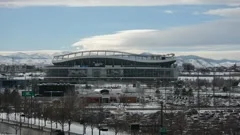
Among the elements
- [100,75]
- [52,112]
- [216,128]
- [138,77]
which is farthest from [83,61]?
[216,128]

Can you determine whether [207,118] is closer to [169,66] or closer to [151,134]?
[151,134]

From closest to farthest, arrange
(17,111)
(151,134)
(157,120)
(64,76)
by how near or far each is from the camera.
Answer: (151,134)
(157,120)
(17,111)
(64,76)

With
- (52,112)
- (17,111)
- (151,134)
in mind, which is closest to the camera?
(151,134)

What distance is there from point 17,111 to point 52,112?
12.4 m

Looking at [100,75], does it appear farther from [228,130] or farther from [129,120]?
[228,130]

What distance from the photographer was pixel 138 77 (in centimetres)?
12362

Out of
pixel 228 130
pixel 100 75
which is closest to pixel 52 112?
pixel 228 130

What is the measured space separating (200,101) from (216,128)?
25.0 metres

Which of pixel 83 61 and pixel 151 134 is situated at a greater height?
pixel 83 61

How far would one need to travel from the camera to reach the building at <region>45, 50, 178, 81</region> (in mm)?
122812

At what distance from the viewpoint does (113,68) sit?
12419 cm

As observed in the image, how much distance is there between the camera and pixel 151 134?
1277 inches

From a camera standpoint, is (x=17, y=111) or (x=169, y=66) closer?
(x=17, y=111)

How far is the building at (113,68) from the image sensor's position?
123 meters
